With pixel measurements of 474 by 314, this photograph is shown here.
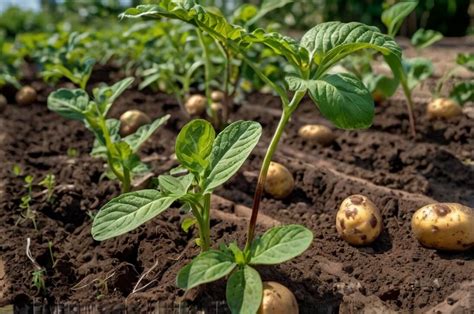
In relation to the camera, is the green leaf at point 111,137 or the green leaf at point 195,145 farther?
the green leaf at point 111,137

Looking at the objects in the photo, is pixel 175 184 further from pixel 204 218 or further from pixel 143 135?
pixel 143 135

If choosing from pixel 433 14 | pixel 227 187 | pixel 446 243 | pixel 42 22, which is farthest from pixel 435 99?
pixel 42 22

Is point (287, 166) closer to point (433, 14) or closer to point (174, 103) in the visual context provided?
point (174, 103)

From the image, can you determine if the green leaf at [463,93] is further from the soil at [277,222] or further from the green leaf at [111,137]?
the green leaf at [111,137]

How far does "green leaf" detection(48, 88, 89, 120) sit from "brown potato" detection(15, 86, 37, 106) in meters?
2.16

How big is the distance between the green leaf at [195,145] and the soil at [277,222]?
41cm

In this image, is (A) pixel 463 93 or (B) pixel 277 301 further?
(A) pixel 463 93

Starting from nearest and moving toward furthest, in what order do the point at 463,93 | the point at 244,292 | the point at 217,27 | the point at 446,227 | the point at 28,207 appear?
the point at 244,292 → the point at 217,27 → the point at 446,227 → the point at 28,207 → the point at 463,93

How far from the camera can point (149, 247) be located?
108 inches

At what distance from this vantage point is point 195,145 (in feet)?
7.87

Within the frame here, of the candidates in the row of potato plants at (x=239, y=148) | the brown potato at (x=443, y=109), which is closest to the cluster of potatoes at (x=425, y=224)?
the row of potato plants at (x=239, y=148)

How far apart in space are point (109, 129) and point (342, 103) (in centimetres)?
130

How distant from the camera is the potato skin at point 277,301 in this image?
222 centimetres

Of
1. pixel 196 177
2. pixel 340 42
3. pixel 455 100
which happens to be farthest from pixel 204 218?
pixel 455 100
